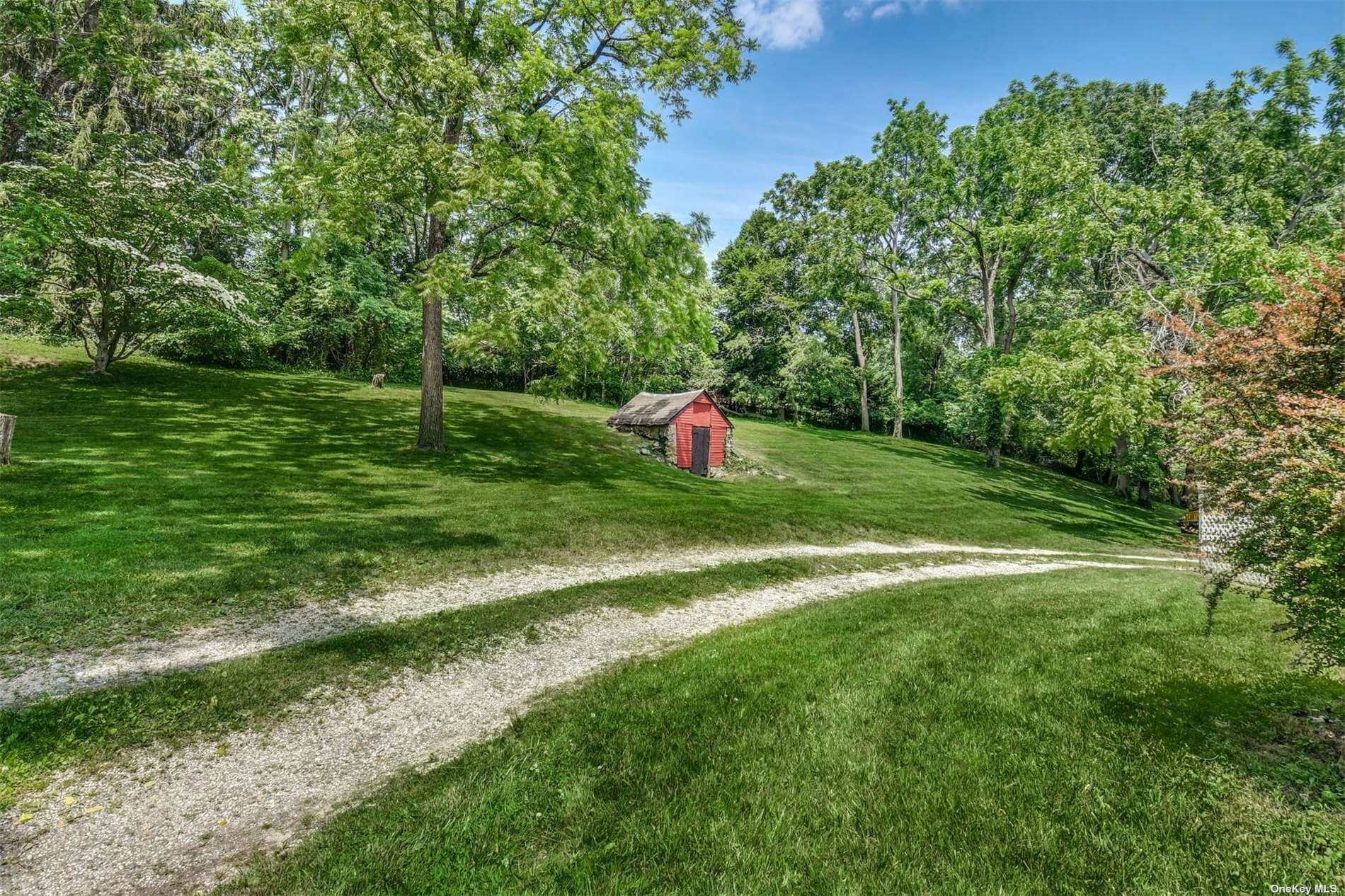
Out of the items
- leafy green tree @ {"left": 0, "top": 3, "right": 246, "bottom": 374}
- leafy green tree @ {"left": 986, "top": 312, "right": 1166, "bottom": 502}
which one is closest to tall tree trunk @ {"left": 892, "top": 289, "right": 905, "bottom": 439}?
leafy green tree @ {"left": 986, "top": 312, "right": 1166, "bottom": 502}

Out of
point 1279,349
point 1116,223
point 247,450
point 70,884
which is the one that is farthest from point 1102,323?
point 247,450

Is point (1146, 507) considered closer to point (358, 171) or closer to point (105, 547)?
point (358, 171)

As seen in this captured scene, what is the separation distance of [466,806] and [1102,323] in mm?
25605

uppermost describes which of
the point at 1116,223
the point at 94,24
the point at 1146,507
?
the point at 94,24

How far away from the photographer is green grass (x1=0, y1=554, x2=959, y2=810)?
3.96 meters

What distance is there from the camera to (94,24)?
24.7m

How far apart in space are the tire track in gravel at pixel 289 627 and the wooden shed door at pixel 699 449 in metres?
13.8

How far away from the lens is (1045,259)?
104 ft

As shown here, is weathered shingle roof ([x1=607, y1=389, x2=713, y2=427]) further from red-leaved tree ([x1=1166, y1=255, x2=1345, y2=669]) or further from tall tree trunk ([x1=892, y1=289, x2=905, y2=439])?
red-leaved tree ([x1=1166, y1=255, x2=1345, y2=669])

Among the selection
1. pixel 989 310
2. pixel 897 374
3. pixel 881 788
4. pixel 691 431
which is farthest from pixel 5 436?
pixel 897 374

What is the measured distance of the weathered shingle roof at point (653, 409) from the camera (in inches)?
1016

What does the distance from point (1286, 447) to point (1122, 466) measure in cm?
3228

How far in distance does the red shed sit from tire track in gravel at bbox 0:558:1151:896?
19.2 metres

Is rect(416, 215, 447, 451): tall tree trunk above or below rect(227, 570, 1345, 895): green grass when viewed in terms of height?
above
